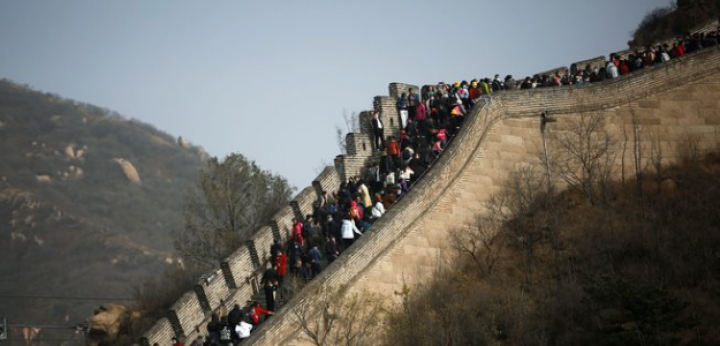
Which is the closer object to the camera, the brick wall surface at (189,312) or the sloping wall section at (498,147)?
the sloping wall section at (498,147)

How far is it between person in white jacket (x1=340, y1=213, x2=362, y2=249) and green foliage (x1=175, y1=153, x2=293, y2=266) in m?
12.3

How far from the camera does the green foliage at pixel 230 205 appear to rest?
43.4 metres

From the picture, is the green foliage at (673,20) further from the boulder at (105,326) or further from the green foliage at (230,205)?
the boulder at (105,326)

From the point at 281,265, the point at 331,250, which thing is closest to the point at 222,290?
the point at 281,265

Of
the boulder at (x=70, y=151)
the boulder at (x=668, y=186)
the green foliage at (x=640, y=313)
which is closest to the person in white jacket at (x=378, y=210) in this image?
→ the green foliage at (x=640, y=313)

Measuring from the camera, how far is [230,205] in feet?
147

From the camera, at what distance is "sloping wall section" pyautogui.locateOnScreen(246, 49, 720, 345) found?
29812 millimetres

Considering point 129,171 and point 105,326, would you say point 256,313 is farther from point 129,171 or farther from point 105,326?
point 129,171

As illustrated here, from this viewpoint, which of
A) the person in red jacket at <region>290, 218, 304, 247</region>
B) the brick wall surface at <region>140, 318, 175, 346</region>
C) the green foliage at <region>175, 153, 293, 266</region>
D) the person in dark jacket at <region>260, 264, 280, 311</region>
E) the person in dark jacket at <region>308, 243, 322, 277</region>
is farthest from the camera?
the green foliage at <region>175, 153, 293, 266</region>

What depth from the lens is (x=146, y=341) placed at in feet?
100

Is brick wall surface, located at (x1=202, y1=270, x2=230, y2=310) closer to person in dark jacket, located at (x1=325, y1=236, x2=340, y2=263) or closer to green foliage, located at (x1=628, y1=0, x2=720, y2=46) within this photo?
person in dark jacket, located at (x1=325, y1=236, x2=340, y2=263)

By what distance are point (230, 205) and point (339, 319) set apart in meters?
17.6

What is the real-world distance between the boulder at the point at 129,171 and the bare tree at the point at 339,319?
111 metres

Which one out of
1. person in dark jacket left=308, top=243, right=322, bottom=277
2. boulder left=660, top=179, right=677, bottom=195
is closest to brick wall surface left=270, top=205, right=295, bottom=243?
person in dark jacket left=308, top=243, right=322, bottom=277
